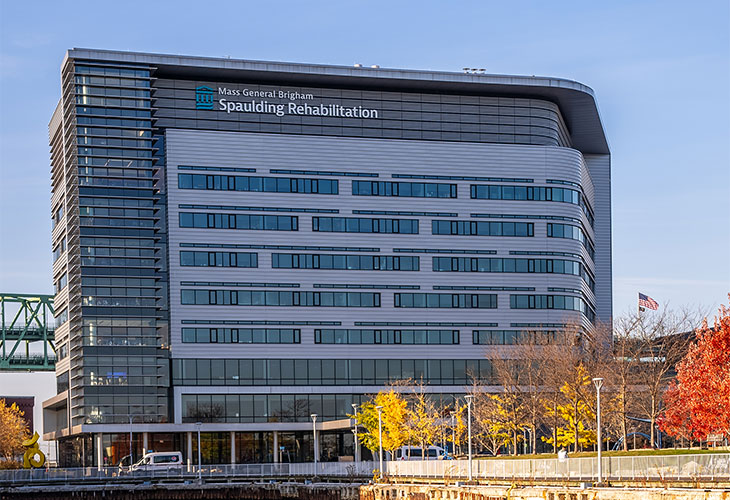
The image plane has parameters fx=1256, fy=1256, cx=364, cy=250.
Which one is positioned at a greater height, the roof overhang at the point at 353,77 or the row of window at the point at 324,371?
the roof overhang at the point at 353,77

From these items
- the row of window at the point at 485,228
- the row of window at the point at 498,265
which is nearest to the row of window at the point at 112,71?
the row of window at the point at 485,228

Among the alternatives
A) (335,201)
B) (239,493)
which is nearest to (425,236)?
(335,201)

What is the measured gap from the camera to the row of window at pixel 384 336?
13612cm

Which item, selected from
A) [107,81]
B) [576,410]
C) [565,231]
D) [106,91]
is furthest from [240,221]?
[576,410]

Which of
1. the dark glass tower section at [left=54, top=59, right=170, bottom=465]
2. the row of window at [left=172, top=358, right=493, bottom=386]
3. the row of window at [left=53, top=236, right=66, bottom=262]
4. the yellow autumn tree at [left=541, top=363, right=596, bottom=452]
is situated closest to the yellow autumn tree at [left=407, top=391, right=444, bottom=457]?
the yellow autumn tree at [left=541, top=363, right=596, bottom=452]

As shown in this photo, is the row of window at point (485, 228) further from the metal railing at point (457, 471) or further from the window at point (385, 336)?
the metal railing at point (457, 471)

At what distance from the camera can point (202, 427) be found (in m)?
132

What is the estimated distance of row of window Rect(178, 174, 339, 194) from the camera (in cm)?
13288

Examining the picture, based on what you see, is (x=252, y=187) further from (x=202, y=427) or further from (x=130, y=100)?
(x=202, y=427)

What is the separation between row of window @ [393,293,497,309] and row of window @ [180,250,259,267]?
17058 millimetres

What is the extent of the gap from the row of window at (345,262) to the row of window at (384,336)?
22.7 feet

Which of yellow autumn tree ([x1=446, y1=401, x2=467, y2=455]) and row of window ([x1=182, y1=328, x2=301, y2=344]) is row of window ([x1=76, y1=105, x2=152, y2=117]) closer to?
row of window ([x1=182, y1=328, x2=301, y2=344])

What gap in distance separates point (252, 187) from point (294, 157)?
5655 mm

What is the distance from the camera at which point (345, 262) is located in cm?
13638
